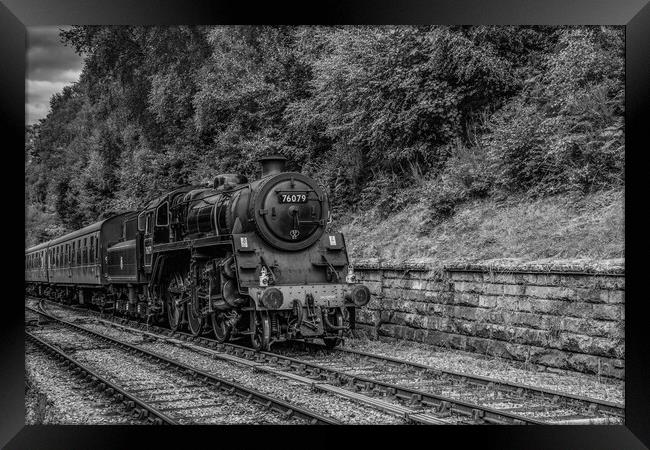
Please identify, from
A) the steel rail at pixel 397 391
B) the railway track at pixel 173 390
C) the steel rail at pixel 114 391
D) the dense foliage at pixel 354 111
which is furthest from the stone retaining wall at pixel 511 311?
the steel rail at pixel 114 391

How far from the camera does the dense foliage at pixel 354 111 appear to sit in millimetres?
10609

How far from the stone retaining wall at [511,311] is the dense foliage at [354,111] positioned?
2223 millimetres

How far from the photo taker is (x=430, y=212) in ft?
40.7

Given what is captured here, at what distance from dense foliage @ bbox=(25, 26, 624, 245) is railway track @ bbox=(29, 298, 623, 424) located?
4.14 meters

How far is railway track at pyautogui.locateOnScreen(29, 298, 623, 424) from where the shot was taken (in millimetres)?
6016

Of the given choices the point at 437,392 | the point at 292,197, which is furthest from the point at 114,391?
the point at 292,197

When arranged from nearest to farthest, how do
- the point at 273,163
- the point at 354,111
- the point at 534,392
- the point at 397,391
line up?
the point at 534,392 → the point at 397,391 → the point at 273,163 → the point at 354,111

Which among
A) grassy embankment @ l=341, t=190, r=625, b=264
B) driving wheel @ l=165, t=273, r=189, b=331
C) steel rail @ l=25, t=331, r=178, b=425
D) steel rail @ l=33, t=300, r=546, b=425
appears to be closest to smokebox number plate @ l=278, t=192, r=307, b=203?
grassy embankment @ l=341, t=190, r=625, b=264

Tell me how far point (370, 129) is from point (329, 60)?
1831 mm

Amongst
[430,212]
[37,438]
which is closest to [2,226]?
[37,438]

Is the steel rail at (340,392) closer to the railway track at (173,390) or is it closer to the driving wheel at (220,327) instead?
the driving wheel at (220,327)
